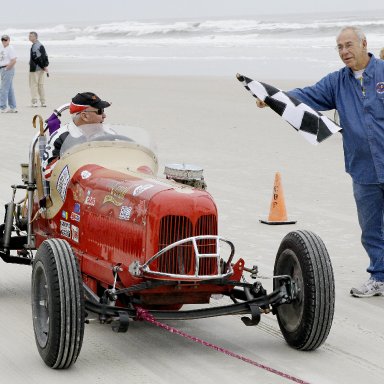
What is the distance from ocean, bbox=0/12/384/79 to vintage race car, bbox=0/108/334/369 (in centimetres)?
2846

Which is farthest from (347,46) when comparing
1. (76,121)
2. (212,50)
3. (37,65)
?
(212,50)

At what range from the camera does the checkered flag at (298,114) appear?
24.7 feet

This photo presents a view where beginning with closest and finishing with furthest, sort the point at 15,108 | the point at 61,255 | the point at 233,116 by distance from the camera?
the point at 61,255 < the point at 233,116 < the point at 15,108

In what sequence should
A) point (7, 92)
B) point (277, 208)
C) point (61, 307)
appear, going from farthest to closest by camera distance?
point (7, 92) < point (277, 208) < point (61, 307)

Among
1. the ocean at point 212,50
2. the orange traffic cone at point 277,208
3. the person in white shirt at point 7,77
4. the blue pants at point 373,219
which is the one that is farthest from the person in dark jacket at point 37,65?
the blue pants at point 373,219

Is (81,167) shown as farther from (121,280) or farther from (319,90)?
(319,90)

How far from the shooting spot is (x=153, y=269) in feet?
20.2

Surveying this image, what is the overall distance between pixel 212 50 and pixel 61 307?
180 feet

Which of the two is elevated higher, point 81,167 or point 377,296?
point 81,167

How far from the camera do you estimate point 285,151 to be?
17.1 metres

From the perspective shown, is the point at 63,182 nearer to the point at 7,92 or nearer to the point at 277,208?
the point at 277,208

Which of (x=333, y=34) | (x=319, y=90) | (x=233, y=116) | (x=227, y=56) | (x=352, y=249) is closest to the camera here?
(x=319, y=90)

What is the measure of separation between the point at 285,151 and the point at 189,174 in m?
10.3

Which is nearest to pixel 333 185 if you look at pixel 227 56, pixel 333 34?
pixel 227 56
